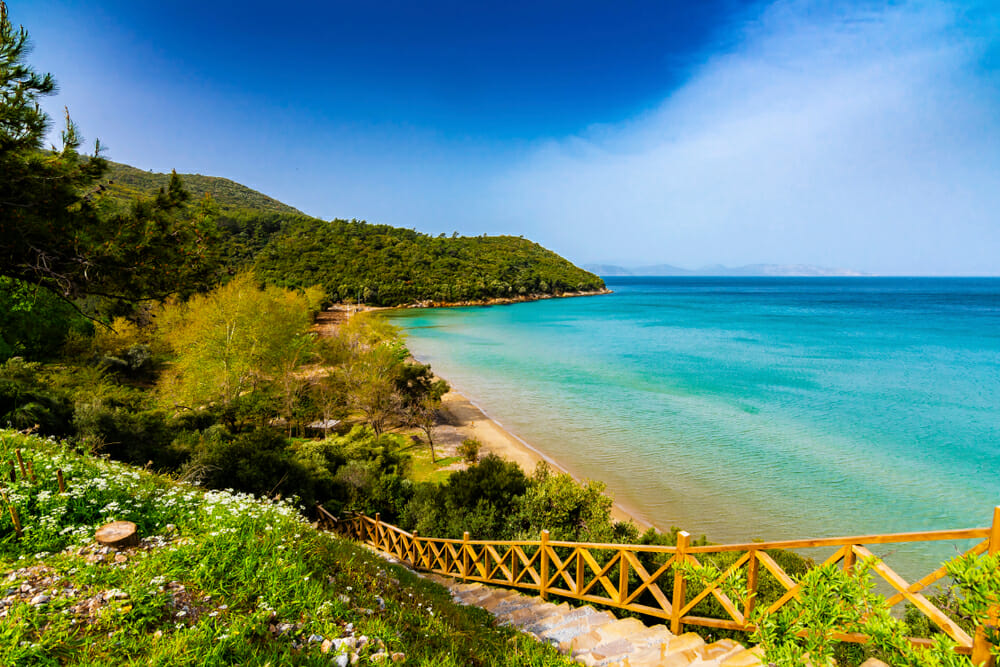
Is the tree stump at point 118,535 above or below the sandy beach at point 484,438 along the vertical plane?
above

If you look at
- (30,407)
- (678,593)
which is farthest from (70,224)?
(678,593)

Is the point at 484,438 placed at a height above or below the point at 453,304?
below

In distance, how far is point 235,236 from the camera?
7994 centimetres

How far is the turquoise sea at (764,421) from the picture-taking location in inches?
517

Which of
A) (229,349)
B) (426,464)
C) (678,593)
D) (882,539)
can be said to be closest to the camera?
(882,539)

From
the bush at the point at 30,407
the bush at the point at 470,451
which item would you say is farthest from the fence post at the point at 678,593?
the bush at the point at 470,451

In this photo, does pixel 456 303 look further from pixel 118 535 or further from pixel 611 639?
pixel 611 639

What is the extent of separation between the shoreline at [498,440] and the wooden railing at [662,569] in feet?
16.6

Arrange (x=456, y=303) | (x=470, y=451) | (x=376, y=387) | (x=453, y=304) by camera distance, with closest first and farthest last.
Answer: (x=470, y=451), (x=376, y=387), (x=453, y=304), (x=456, y=303)

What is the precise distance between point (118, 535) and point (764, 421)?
78.0ft

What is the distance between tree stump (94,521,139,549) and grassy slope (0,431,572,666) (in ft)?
0.35

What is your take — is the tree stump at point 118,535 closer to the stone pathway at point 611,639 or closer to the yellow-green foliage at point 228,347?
the stone pathway at point 611,639

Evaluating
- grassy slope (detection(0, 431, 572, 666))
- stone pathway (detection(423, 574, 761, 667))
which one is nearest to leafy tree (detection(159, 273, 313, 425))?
grassy slope (detection(0, 431, 572, 666))

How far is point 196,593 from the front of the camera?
3562 mm
